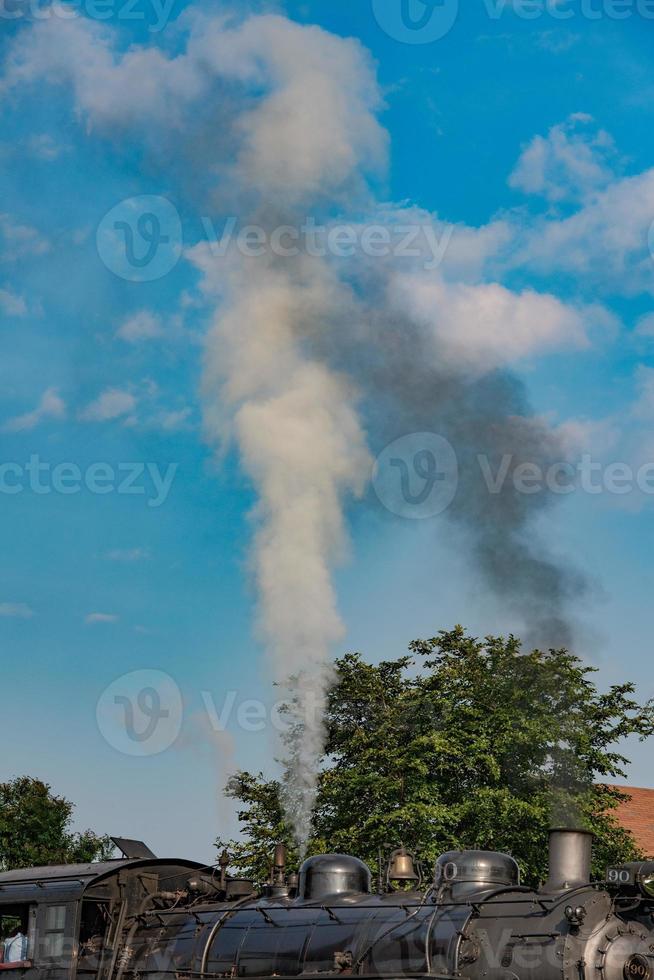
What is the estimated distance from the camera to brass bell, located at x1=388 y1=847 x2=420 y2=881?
16.1 m

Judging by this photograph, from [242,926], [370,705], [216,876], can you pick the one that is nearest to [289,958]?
[242,926]

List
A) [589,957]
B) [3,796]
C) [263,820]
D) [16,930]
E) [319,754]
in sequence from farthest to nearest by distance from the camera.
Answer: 1. [3,796]
2. [263,820]
3. [319,754]
4. [16,930]
5. [589,957]

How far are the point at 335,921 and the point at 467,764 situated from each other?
2220 centimetres

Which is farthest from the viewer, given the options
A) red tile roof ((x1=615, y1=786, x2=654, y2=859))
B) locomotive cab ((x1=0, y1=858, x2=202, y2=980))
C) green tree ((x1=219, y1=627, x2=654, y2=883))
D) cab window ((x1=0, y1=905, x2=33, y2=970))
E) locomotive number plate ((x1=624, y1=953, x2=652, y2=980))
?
red tile roof ((x1=615, y1=786, x2=654, y2=859))

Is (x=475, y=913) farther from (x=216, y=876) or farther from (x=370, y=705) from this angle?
(x=370, y=705)

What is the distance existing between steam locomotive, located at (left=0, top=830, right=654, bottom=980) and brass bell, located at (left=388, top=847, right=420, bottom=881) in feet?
0.09

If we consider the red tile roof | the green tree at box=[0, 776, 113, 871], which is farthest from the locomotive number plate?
the green tree at box=[0, 776, 113, 871]

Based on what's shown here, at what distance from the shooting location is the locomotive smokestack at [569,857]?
14.2 m

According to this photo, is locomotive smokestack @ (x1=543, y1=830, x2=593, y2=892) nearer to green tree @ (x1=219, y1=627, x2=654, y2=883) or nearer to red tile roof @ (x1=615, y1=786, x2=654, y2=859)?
green tree @ (x1=219, y1=627, x2=654, y2=883)

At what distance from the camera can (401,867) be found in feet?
53.1

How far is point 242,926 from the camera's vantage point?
15.8 metres

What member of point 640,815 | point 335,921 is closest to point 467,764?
point 640,815

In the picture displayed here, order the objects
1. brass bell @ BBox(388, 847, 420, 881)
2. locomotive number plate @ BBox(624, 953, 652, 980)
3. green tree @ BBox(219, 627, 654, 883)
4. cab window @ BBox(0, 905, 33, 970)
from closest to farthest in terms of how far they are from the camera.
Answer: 1. locomotive number plate @ BBox(624, 953, 652, 980)
2. brass bell @ BBox(388, 847, 420, 881)
3. cab window @ BBox(0, 905, 33, 970)
4. green tree @ BBox(219, 627, 654, 883)

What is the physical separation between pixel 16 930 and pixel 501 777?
70.9ft
